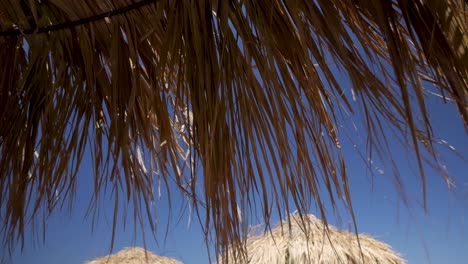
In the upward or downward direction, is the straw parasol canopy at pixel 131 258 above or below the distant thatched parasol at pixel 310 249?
above

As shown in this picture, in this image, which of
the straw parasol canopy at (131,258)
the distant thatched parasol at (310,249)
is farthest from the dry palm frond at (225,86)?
the straw parasol canopy at (131,258)

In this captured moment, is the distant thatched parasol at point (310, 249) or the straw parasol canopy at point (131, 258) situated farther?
the straw parasol canopy at point (131, 258)

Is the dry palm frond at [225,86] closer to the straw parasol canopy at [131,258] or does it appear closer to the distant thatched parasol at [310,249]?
the distant thatched parasol at [310,249]

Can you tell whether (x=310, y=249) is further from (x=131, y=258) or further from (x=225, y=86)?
(x=225, y=86)

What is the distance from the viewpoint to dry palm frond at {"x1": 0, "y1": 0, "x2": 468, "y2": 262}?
0.75 metres

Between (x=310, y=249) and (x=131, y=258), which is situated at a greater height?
(x=131, y=258)

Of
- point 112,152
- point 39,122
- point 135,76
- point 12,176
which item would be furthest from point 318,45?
point 12,176

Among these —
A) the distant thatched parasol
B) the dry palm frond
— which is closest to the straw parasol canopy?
the distant thatched parasol

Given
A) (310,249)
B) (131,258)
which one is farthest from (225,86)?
(131,258)

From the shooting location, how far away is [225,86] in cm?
90

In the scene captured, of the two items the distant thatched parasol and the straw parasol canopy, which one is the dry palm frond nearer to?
the distant thatched parasol

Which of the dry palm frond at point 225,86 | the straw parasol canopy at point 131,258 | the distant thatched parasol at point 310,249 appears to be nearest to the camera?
the dry palm frond at point 225,86

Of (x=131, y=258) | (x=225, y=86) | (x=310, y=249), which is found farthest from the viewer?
(x=131, y=258)

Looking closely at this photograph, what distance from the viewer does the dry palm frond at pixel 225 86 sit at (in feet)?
2.47
